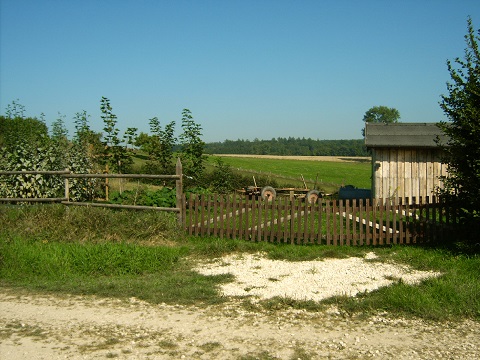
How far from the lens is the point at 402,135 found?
16734 millimetres

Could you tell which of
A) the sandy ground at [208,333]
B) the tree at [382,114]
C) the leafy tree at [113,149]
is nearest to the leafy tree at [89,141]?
the leafy tree at [113,149]

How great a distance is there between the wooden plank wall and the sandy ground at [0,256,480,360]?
1114 cm

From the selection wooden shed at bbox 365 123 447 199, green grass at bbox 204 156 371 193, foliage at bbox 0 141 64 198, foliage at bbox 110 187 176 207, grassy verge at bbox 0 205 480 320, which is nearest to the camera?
grassy verge at bbox 0 205 480 320

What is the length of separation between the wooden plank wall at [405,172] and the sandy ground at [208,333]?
1114cm

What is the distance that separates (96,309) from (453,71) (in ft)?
27.5

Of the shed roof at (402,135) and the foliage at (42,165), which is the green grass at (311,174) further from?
the foliage at (42,165)

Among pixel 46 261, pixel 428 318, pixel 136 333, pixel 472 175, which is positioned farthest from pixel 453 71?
pixel 46 261

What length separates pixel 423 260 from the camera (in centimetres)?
901

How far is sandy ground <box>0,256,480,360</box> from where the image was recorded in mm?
4996

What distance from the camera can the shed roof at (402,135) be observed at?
16.3m

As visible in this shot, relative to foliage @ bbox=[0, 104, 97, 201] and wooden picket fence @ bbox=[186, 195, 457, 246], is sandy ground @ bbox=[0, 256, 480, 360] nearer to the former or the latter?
wooden picket fence @ bbox=[186, 195, 457, 246]

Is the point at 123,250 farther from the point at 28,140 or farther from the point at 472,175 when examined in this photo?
the point at 28,140

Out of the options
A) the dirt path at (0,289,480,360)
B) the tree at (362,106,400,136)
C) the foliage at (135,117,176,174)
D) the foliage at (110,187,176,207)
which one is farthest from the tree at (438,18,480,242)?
the tree at (362,106,400,136)

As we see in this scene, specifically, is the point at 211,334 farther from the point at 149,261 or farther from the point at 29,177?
the point at 29,177
